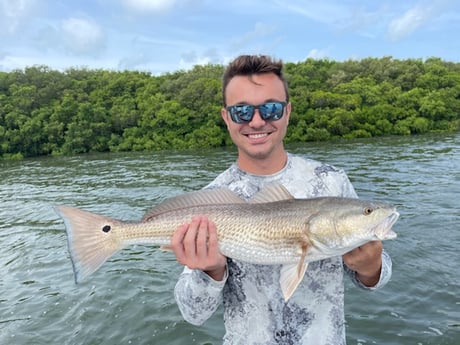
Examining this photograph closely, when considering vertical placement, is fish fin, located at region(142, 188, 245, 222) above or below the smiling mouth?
below

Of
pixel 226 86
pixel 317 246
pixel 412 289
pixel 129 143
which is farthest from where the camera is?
pixel 129 143

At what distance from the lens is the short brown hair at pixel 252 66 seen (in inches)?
116

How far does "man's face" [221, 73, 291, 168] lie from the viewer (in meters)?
2.94

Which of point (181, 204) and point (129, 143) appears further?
point (129, 143)

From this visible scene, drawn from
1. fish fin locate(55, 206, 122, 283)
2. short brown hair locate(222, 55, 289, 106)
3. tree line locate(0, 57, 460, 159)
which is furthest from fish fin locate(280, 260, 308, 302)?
tree line locate(0, 57, 460, 159)

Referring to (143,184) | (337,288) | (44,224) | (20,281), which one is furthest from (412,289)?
(143,184)

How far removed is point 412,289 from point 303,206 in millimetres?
5414

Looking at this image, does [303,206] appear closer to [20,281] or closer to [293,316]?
[293,316]

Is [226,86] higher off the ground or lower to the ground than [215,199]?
higher

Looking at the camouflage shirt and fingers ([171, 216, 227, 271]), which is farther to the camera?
the camouflage shirt

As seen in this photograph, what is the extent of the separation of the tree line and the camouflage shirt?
37.9 meters

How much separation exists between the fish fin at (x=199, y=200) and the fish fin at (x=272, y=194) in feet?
0.35

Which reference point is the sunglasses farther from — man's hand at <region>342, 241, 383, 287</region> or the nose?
man's hand at <region>342, 241, 383, 287</region>

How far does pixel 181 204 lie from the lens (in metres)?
2.93
